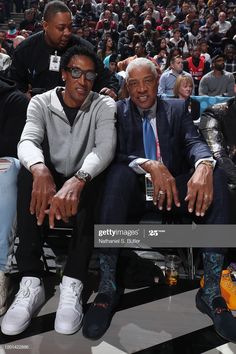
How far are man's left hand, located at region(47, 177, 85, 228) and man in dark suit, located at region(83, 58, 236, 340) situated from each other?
171mm

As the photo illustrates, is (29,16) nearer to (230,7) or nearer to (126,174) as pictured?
(230,7)

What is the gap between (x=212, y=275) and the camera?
84.8 inches

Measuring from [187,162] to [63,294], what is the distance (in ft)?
3.25

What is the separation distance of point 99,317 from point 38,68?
197 cm

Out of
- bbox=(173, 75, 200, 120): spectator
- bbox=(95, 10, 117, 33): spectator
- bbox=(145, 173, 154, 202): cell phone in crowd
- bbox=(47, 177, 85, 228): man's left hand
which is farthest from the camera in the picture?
bbox=(95, 10, 117, 33): spectator

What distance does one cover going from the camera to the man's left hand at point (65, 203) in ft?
6.69

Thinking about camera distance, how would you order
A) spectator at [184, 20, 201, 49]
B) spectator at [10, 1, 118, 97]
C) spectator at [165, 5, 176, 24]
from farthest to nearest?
1. spectator at [165, 5, 176, 24]
2. spectator at [184, 20, 201, 49]
3. spectator at [10, 1, 118, 97]

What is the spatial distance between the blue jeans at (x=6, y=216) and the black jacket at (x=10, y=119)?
40 centimetres

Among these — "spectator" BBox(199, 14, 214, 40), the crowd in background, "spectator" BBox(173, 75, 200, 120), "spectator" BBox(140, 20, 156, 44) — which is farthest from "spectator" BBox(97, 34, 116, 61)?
"spectator" BBox(173, 75, 200, 120)

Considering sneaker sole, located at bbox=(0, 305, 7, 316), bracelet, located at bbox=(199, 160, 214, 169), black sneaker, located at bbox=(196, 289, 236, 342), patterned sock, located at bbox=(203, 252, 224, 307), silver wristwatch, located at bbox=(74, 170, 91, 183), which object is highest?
bracelet, located at bbox=(199, 160, 214, 169)

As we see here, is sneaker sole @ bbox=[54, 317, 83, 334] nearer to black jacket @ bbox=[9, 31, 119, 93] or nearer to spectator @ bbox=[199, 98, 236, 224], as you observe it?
spectator @ bbox=[199, 98, 236, 224]

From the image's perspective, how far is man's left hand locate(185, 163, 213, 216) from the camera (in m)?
2.12

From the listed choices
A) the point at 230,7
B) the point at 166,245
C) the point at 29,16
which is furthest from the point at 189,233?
the point at 230,7

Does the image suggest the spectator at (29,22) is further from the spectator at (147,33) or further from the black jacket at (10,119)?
the black jacket at (10,119)
